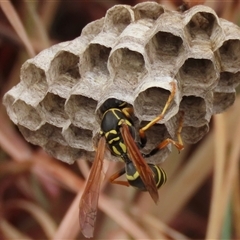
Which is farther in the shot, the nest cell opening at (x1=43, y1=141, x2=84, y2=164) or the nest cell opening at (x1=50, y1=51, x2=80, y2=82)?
the nest cell opening at (x1=43, y1=141, x2=84, y2=164)

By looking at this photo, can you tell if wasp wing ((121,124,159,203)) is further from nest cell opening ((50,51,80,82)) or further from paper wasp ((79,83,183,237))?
nest cell opening ((50,51,80,82))

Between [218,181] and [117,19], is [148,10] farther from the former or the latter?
[218,181]

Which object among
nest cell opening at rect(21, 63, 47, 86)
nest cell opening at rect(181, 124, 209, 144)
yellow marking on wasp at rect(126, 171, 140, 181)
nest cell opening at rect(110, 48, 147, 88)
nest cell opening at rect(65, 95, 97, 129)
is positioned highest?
nest cell opening at rect(21, 63, 47, 86)

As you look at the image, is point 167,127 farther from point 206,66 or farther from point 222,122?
point 222,122

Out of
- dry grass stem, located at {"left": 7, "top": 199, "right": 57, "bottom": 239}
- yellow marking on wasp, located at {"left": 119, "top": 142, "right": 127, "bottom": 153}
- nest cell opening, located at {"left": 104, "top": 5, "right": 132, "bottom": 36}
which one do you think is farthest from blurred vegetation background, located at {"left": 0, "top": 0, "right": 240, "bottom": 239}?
nest cell opening, located at {"left": 104, "top": 5, "right": 132, "bottom": 36}

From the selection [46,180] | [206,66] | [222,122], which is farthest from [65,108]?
[46,180]

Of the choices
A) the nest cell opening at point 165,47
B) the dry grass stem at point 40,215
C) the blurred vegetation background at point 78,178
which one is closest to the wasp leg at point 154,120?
the nest cell opening at point 165,47
